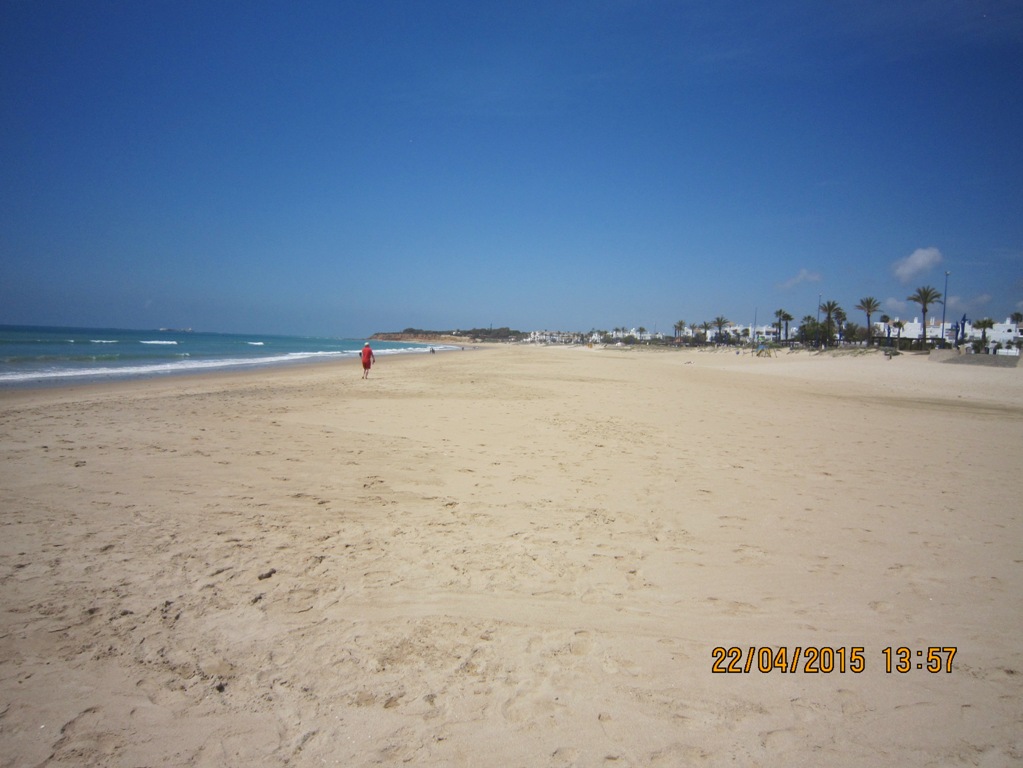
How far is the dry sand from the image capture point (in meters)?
2.21

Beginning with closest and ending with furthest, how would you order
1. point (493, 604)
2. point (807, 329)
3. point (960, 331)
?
1. point (493, 604)
2. point (960, 331)
3. point (807, 329)

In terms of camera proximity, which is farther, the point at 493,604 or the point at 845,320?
the point at 845,320

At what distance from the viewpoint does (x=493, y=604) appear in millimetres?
3240

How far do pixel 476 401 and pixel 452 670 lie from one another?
10370 mm

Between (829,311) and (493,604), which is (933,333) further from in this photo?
(493,604)

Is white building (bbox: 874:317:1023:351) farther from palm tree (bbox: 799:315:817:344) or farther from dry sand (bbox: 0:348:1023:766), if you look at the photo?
dry sand (bbox: 0:348:1023:766)

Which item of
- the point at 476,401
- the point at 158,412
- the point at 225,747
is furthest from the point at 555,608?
the point at 158,412

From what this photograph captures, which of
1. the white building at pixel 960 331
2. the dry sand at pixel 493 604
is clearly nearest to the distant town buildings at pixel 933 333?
the white building at pixel 960 331

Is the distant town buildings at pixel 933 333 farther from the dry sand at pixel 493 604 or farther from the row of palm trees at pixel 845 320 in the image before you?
the dry sand at pixel 493 604

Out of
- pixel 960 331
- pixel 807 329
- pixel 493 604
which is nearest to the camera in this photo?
pixel 493 604

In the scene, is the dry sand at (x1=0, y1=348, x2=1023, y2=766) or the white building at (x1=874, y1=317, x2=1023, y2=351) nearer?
the dry sand at (x1=0, y1=348, x2=1023, y2=766)

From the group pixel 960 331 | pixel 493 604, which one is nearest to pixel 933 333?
pixel 960 331

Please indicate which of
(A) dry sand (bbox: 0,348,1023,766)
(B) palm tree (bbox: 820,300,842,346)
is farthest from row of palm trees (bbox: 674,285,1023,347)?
(A) dry sand (bbox: 0,348,1023,766)

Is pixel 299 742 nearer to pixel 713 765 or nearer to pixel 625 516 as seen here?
pixel 713 765
